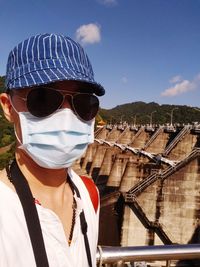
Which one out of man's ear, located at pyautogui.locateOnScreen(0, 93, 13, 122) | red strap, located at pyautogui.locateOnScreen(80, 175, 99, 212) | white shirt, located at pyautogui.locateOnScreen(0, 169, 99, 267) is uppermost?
man's ear, located at pyautogui.locateOnScreen(0, 93, 13, 122)

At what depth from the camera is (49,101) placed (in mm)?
1447

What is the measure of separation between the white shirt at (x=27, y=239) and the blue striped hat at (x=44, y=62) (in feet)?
1.38

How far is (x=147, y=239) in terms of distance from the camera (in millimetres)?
16172

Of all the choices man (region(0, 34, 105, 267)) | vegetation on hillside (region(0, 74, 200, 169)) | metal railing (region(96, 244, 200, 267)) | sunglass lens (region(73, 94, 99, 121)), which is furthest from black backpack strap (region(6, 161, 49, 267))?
vegetation on hillside (region(0, 74, 200, 169))

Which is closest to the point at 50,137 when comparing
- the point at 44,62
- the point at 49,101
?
the point at 49,101

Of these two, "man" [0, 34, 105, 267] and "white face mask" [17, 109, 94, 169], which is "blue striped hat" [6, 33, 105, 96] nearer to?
"man" [0, 34, 105, 267]

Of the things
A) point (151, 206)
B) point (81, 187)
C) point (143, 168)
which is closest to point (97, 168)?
point (143, 168)

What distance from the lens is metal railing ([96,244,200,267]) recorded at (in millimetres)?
2059

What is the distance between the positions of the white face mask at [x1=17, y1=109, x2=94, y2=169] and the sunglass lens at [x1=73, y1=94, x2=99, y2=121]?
0.14ft

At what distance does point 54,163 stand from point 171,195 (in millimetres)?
15106

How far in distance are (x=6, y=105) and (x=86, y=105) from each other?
0.35m

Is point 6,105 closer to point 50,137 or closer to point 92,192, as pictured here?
point 50,137

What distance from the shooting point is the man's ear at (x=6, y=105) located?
1507 mm

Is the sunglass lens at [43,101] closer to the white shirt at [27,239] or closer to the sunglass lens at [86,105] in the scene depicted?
the sunglass lens at [86,105]
